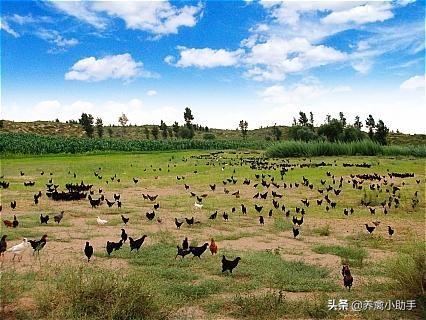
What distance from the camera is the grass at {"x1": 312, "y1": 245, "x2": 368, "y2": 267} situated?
371 inches

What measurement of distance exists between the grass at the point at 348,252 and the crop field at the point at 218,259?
0.08 ft

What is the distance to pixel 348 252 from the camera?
1010cm

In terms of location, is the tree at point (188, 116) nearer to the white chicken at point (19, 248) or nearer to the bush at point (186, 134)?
the bush at point (186, 134)

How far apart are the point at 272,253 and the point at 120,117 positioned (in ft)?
397

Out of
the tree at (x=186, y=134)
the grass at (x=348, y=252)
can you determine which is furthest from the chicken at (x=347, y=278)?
the tree at (x=186, y=134)

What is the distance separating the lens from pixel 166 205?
17219mm

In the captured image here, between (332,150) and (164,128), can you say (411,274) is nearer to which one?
(332,150)

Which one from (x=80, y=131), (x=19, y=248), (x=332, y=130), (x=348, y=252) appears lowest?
(x=348, y=252)

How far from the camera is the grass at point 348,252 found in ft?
30.9

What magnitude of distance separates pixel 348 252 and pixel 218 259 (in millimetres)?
3036

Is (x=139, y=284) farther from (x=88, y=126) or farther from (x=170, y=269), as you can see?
(x=88, y=126)

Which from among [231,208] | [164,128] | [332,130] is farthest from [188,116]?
[231,208]

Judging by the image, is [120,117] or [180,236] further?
[120,117]

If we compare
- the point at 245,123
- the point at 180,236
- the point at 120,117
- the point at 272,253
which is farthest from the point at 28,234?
the point at 120,117
